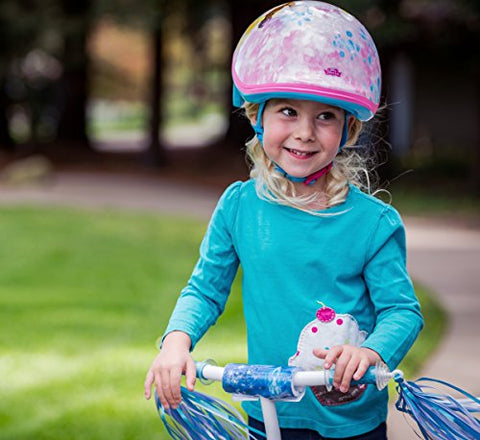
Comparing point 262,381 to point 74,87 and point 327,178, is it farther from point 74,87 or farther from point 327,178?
point 74,87

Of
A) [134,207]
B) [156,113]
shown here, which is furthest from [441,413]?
[156,113]

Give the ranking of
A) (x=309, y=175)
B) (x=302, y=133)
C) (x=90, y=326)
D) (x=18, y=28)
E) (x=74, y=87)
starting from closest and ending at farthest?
1. (x=302, y=133)
2. (x=309, y=175)
3. (x=90, y=326)
4. (x=18, y=28)
5. (x=74, y=87)

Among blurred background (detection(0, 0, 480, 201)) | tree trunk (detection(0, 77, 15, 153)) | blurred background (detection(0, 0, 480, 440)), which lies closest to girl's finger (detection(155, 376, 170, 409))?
blurred background (detection(0, 0, 480, 440))

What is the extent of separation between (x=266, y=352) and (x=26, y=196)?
48.7 ft

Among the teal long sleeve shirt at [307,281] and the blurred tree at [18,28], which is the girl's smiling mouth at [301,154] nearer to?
the teal long sleeve shirt at [307,281]

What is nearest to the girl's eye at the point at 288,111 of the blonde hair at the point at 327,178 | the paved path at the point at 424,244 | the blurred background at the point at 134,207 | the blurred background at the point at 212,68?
the blonde hair at the point at 327,178

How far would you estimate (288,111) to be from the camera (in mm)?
2363

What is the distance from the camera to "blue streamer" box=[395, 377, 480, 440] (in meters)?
2.04

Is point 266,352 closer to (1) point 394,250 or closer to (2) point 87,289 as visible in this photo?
(1) point 394,250

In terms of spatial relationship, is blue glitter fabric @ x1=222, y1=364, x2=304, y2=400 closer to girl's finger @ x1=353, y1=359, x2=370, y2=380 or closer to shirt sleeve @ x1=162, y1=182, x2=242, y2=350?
girl's finger @ x1=353, y1=359, x2=370, y2=380

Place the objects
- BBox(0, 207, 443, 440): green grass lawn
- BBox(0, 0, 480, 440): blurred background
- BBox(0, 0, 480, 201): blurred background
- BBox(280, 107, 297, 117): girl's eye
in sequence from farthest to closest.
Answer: BBox(0, 0, 480, 201): blurred background
BBox(0, 0, 480, 440): blurred background
BBox(0, 207, 443, 440): green grass lawn
BBox(280, 107, 297, 117): girl's eye

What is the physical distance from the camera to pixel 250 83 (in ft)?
7.63

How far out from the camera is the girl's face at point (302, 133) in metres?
2.34

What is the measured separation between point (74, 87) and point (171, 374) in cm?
2444
